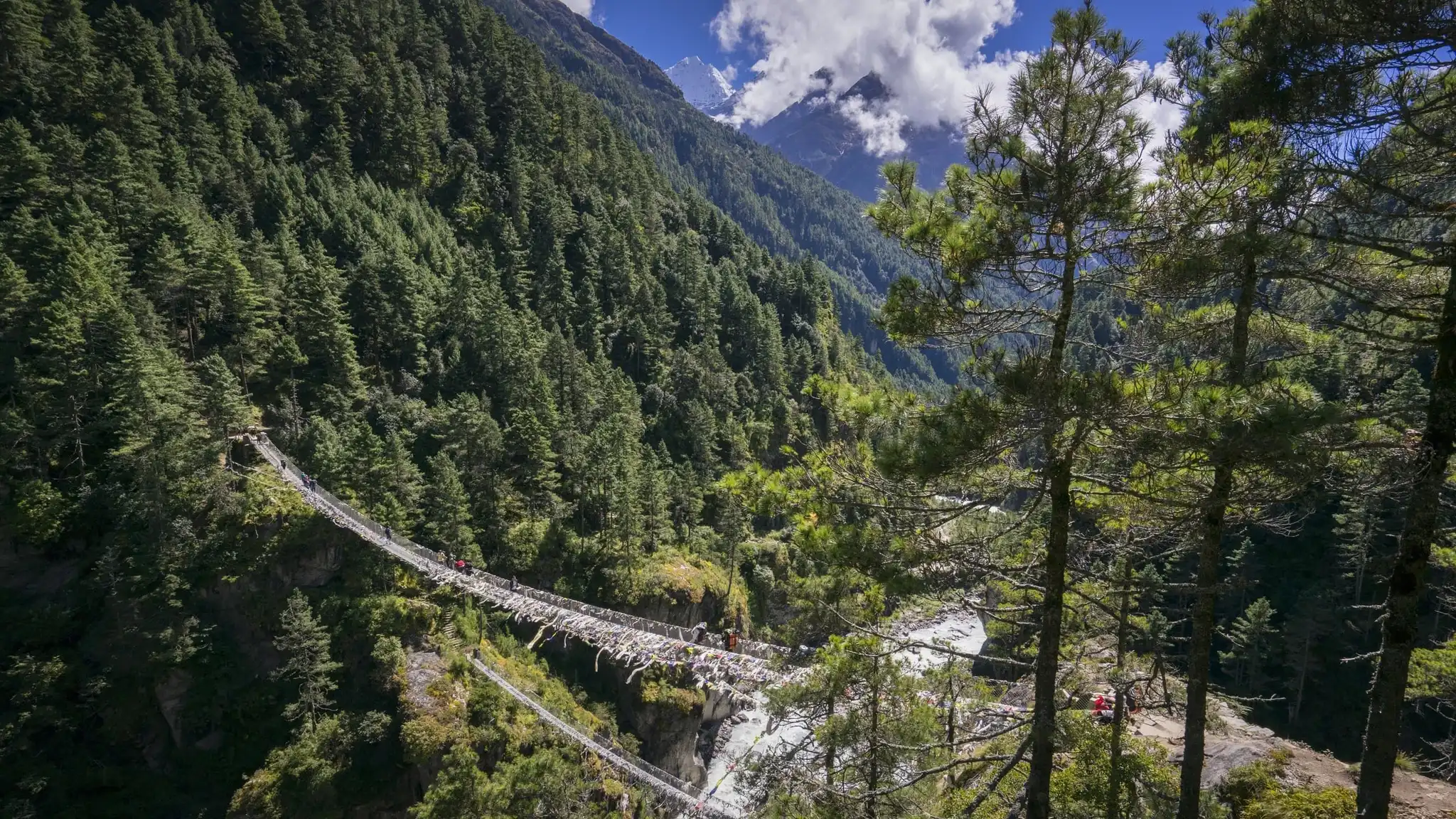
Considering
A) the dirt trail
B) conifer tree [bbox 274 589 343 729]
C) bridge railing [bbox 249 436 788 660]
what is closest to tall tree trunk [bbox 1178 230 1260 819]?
the dirt trail

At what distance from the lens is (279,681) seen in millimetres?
23969

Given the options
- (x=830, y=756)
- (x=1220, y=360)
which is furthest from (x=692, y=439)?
(x=1220, y=360)

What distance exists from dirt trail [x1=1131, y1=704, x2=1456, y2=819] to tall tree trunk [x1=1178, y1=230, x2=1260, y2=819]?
132 inches

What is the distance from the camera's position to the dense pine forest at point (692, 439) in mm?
5340

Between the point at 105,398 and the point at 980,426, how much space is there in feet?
111

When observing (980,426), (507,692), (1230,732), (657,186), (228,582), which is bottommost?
(507,692)

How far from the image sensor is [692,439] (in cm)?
4784

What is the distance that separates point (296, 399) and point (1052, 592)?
37.1 m

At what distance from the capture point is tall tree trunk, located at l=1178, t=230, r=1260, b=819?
584 centimetres

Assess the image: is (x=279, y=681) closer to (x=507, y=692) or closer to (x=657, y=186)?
(x=507, y=692)

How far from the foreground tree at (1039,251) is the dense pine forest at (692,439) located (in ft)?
0.15

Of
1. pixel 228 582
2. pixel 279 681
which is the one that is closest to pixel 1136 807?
pixel 279 681

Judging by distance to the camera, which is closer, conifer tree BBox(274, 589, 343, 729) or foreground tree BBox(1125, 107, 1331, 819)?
foreground tree BBox(1125, 107, 1331, 819)

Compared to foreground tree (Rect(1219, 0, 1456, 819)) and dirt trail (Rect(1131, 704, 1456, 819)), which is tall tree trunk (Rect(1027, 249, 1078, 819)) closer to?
foreground tree (Rect(1219, 0, 1456, 819))
